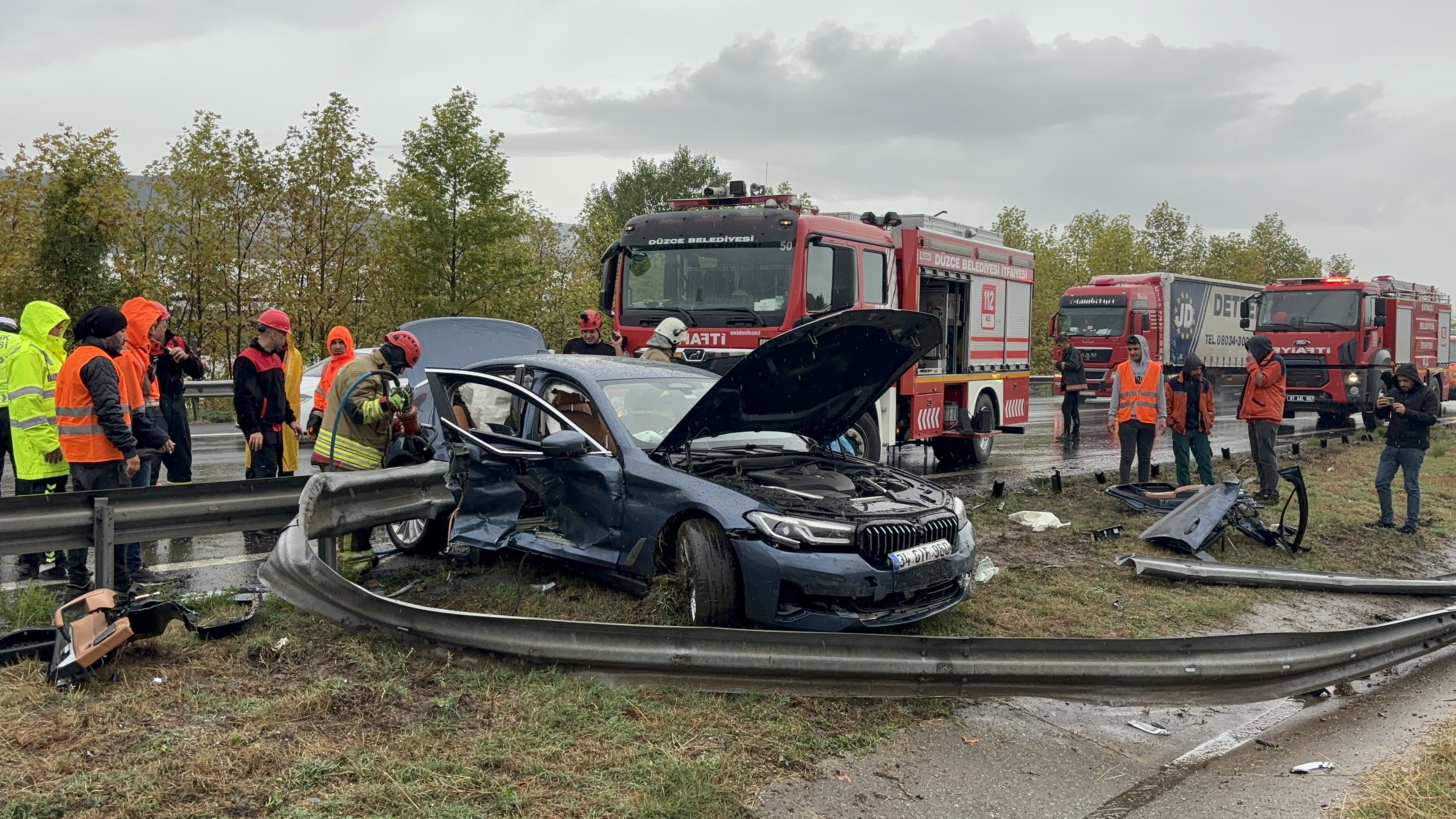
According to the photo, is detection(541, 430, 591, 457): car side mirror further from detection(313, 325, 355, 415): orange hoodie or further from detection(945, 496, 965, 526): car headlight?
detection(313, 325, 355, 415): orange hoodie

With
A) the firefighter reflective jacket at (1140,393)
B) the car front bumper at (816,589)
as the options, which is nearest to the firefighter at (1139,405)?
the firefighter reflective jacket at (1140,393)

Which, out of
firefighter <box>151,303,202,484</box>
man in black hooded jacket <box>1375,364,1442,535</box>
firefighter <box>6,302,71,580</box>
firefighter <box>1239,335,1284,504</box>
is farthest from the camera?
firefighter <box>1239,335,1284,504</box>

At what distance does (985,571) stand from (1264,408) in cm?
542

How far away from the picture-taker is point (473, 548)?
6.68 meters

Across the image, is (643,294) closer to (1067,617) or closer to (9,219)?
(1067,617)

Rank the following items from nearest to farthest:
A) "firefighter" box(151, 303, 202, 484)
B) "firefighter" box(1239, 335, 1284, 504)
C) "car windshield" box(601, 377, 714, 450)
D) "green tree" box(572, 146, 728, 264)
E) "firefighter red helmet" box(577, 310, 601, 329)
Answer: "car windshield" box(601, 377, 714, 450) < "firefighter" box(151, 303, 202, 484) < "firefighter red helmet" box(577, 310, 601, 329) < "firefighter" box(1239, 335, 1284, 504) < "green tree" box(572, 146, 728, 264)

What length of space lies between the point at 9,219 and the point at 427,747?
77.8 feet

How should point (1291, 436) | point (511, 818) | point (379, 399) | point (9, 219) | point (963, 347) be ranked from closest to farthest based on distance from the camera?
point (511, 818)
point (379, 399)
point (963, 347)
point (1291, 436)
point (9, 219)

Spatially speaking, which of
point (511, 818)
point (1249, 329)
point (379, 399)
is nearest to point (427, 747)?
point (511, 818)

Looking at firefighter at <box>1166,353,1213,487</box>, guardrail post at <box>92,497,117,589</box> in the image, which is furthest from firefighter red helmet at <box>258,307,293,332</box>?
firefighter at <box>1166,353,1213,487</box>

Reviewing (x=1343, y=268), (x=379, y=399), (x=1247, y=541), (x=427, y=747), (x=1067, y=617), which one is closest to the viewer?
(x=427, y=747)

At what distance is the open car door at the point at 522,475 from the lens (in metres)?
6.02

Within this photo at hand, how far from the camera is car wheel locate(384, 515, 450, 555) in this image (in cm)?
745

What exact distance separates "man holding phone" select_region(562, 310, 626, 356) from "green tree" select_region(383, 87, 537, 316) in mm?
11091
